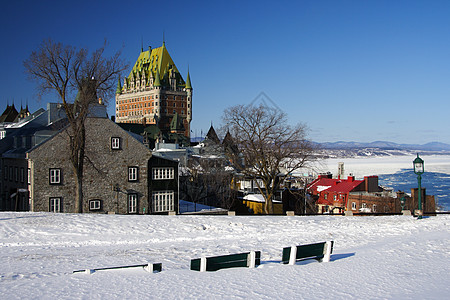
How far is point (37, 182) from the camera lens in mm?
29766

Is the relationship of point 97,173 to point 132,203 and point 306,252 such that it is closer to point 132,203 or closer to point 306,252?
point 132,203

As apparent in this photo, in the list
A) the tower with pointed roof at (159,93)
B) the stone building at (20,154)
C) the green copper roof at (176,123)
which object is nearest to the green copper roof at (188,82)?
the tower with pointed roof at (159,93)

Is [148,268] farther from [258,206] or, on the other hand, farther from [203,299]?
[258,206]

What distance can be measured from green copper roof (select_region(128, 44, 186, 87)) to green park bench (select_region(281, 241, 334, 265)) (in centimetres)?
14597

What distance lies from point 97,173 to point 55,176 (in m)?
2.86

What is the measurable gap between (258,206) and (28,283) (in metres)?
34.0

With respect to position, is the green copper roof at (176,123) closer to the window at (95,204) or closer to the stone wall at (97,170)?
the stone wall at (97,170)

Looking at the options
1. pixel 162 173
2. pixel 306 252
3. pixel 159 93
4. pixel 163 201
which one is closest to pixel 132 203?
pixel 163 201

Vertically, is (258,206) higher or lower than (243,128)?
lower

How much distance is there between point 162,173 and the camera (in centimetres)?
3438

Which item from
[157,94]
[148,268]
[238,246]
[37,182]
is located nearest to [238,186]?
[37,182]

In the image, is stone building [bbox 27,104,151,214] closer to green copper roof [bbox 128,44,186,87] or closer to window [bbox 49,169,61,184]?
window [bbox 49,169,61,184]

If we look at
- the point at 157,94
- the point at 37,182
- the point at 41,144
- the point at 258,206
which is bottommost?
the point at 258,206

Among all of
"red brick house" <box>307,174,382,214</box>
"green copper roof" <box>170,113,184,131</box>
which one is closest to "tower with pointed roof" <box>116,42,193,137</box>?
"green copper roof" <box>170,113,184,131</box>
